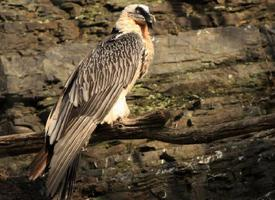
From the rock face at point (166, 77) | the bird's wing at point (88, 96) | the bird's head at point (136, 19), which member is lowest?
the rock face at point (166, 77)

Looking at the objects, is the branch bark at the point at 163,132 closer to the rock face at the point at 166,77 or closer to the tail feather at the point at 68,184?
the tail feather at the point at 68,184

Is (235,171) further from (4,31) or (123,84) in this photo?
(4,31)

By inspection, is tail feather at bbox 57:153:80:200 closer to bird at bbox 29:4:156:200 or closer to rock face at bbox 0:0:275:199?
bird at bbox 29:4:156:200

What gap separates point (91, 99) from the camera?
861 centimetres

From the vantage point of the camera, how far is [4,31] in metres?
11.8

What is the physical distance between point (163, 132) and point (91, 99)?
120 centimetres

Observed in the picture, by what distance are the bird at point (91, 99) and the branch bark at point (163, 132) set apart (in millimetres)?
267

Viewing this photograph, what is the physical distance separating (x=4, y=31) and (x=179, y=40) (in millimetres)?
2653

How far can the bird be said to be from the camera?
770 centimetres

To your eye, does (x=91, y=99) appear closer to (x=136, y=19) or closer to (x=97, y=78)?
(x=97, y=78)

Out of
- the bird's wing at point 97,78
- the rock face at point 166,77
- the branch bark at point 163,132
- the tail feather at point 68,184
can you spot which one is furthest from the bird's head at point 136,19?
the tail feather at point 68,184

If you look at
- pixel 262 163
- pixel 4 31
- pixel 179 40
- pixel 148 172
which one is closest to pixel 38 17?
pixel 4 31

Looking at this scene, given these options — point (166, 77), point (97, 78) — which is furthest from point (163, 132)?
point (166, 77)

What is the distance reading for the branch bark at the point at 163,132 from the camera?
302 inches
